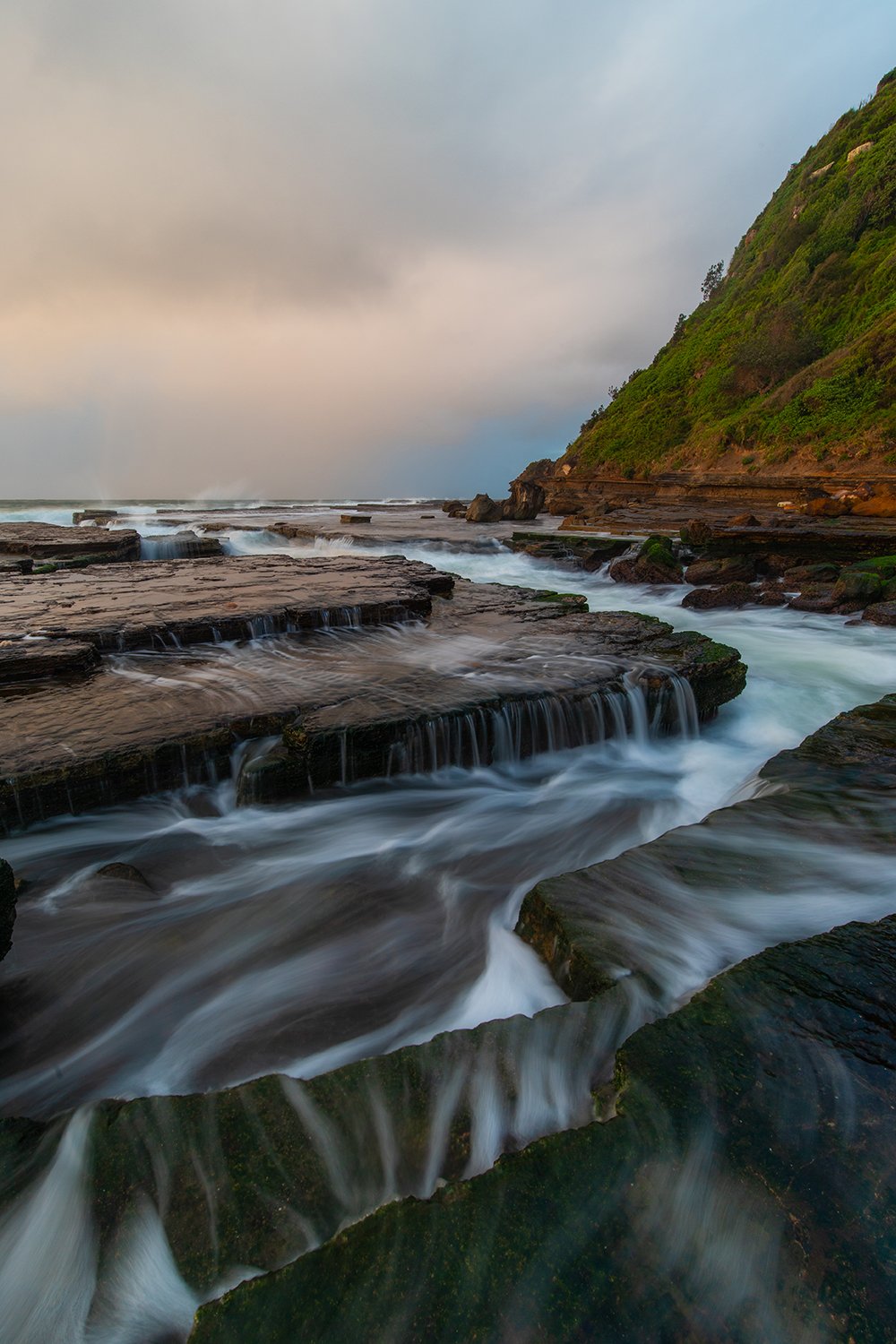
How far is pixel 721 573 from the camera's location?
42.2 feet

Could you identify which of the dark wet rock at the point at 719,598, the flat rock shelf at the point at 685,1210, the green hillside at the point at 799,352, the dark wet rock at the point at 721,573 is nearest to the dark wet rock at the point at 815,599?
the dark wet rock at the point at 719,598

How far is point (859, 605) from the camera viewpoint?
10219 millimetres

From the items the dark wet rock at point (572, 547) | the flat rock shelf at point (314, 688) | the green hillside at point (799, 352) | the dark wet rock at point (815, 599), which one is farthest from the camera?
the green hillside at point (799, 352)

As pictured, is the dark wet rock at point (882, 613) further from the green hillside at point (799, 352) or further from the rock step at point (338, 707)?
the green hillside at point (799, 352)

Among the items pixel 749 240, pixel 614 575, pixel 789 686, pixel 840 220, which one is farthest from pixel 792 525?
pixel 749 240

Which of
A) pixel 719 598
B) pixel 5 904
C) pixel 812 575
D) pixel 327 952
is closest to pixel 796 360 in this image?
pixel 812 575

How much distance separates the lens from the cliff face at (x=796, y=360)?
2792cm

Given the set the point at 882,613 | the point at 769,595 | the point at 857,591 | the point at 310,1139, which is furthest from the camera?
the point at 769,595

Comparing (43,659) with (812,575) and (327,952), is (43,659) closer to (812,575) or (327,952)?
(327,952)

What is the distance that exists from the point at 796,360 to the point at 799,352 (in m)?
0.43

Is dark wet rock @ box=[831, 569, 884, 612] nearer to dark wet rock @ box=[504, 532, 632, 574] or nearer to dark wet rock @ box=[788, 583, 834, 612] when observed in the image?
dark wet rock @ box=[788, 583, 834, 612]

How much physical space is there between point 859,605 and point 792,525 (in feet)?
19.2

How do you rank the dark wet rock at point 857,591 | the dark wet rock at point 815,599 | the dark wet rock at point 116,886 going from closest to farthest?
1. the dark wet rock at point 116,886
2. the dark wet rock at point 857,591
3. the dark wet rock at point 815,599

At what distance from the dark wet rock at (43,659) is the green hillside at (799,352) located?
28761mm
